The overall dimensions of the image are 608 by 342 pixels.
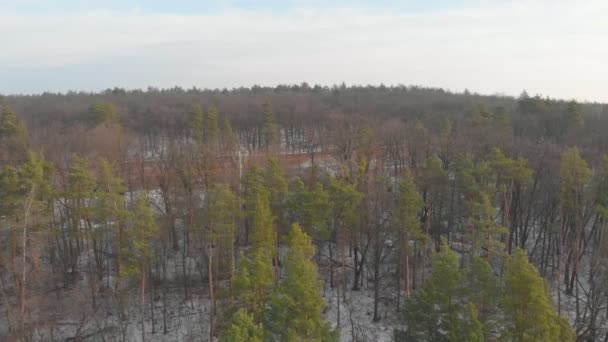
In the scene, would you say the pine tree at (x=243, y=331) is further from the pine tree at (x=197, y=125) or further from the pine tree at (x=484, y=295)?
the pine tree at (x=197, y=125)

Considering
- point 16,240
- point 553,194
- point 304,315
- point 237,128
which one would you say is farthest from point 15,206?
point 237,128

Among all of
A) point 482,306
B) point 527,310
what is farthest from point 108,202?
point 527,310

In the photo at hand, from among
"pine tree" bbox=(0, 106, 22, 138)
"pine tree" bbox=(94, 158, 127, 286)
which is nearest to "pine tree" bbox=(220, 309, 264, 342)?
"pine tree" bbox=(94, 158, 127, 286)

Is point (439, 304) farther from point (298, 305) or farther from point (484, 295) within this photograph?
point (298, 305)

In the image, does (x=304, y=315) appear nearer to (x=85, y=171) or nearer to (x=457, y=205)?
(x=85, y=171)

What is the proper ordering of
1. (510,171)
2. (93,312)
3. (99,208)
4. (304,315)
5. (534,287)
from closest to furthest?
(534,287) → (304,315) → (99,208) → (93,312) → (510,171)

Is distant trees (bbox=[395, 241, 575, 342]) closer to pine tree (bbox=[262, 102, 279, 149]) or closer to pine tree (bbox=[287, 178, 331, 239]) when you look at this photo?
pine tree (bbox=[287, 178, 331, 239])
